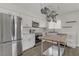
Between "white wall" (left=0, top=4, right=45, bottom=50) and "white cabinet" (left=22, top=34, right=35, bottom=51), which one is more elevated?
"white wall" (left=0, top=4, right=45, bottom=50)

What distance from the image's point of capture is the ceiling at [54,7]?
5.82 feet

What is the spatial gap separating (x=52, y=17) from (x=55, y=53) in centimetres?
79

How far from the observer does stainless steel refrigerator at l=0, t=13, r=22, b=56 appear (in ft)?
6.20

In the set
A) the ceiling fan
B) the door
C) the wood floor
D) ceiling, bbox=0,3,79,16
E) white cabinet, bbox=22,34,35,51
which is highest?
ceiling, bbox=0,3,79,16

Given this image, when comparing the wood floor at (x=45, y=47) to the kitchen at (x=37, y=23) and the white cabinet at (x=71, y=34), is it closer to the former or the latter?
the kitchen at (x=37, y=23)

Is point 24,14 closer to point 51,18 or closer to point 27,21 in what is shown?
point 27,21

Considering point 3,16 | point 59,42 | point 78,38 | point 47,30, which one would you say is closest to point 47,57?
point 59,42

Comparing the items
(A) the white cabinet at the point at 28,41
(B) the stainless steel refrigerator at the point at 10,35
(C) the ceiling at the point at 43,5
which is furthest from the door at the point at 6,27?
(A) the white cabinet at the point at 28,41

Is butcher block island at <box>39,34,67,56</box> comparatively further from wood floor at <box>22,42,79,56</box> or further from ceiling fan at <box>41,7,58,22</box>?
ceiling fan at <box>41,7,58,22</box>

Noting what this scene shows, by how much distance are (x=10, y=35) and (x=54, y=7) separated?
1139mm

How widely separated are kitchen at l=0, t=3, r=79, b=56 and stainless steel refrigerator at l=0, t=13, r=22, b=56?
0.08 feet

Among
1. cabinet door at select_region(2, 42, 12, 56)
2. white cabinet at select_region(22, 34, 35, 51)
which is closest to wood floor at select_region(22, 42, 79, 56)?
white cabinet at select_region(22, 34, 35, 51)

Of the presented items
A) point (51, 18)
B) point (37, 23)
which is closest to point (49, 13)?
point (51, 18)

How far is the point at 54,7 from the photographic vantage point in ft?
6.05
